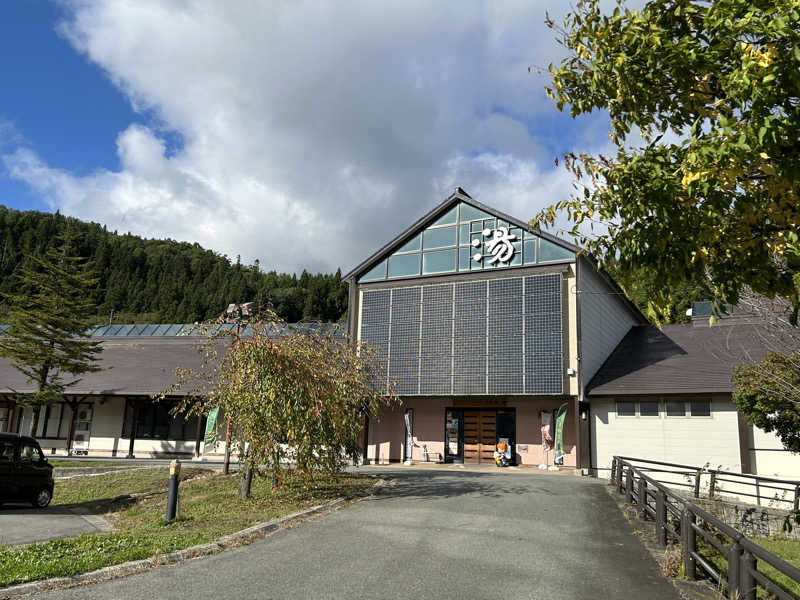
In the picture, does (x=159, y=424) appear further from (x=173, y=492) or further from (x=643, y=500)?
(x=643, y=500)

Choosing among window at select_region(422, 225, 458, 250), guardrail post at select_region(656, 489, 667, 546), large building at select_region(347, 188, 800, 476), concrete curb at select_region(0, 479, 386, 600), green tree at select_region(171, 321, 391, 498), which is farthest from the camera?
window at select_region(422, 225, 458, 250)

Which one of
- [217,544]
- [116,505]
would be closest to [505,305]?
[116,505]

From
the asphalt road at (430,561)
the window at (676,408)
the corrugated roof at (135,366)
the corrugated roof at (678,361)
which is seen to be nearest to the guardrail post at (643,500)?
the asphalt road at (430,561)

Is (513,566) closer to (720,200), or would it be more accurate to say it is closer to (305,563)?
(305,563)

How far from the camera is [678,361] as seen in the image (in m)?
23.2

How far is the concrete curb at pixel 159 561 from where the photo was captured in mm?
6254

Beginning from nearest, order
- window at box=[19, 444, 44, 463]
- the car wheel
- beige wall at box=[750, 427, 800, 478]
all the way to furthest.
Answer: window at box=[19, 444, 44, 463] < the car wheel < beige wall at box=[750, 427, 800, 478]

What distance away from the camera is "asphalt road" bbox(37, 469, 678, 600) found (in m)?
6.49

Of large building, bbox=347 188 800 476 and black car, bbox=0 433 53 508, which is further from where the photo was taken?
large building, bbox=347 188 800 476

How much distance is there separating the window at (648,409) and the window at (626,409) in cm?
24

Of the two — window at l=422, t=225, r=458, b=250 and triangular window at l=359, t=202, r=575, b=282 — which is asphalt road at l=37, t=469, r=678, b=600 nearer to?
triangular window at l=359, t=202, r=575, b=282

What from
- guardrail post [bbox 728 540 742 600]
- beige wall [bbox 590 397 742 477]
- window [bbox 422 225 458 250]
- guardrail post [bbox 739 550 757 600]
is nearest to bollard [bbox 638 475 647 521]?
guardrail post [bbox 728 540 742 600]

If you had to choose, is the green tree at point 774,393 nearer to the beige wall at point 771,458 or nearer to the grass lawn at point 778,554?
the grass lawn at point 778,554

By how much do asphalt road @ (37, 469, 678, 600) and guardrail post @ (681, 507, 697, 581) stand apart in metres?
0.34
